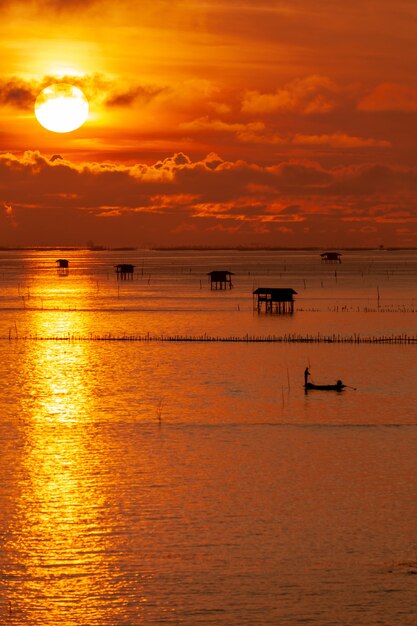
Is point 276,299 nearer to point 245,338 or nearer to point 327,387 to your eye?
point 245,338

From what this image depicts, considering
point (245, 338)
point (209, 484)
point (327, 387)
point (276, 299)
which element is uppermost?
point (276, 299)

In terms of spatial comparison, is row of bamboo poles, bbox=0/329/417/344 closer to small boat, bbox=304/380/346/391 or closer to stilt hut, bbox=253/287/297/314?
stilt hut, bbox=253/287/297/314

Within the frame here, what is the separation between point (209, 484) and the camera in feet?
118

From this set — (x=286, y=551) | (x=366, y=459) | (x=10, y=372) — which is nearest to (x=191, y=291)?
(x=10, y=372)

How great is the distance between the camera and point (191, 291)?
15575 cm

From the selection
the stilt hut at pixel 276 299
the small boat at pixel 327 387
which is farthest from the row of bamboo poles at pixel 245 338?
the small boat at pixel 327 387

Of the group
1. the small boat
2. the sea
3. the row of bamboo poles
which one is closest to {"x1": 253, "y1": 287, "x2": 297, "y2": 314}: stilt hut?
the row of bamboo poles

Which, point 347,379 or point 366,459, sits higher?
point 347,379

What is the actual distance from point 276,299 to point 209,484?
69967 millimetres

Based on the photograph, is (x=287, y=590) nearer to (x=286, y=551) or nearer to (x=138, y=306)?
(x=286, y=551)

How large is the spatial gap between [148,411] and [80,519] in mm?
18134

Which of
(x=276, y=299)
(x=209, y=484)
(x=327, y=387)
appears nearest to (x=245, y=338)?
(x=327, y=387)

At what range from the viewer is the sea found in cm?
2544

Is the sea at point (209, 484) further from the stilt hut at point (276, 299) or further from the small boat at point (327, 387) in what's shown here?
the stilt hut at point (276, 299)
